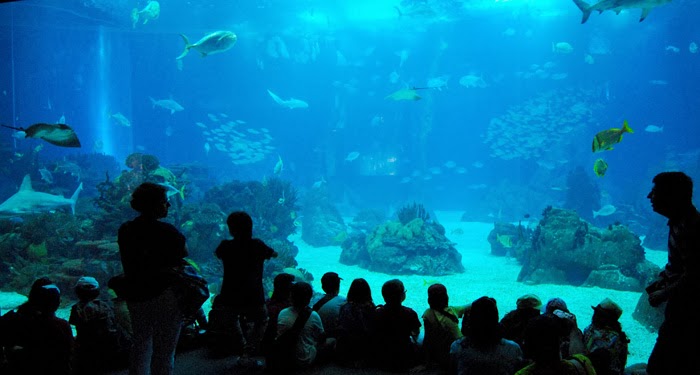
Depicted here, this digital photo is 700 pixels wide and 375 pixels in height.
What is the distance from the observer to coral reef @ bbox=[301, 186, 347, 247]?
17703 millimetres

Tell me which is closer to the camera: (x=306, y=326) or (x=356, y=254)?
(x=306, y=326)

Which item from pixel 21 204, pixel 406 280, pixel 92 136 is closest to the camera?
→ pixel 21 204

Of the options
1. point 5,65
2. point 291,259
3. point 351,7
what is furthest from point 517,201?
point 5,65

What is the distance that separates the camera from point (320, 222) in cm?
1886

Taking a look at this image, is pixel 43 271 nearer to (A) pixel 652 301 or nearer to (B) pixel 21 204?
(B) pixel 21 204

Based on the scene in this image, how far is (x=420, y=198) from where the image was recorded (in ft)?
101

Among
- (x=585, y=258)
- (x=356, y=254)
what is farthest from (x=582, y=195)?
(x=356, y=254)

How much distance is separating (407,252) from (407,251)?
0.03 m

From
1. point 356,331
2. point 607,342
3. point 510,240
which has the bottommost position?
point 607,342

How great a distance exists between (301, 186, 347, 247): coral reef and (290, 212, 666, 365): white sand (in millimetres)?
1218

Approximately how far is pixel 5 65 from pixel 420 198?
26.1 meters

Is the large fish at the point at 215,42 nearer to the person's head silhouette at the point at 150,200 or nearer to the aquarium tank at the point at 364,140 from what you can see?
the aquarium tank at the point at 364,140

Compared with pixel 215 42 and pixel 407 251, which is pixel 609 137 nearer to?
pixel 407 251

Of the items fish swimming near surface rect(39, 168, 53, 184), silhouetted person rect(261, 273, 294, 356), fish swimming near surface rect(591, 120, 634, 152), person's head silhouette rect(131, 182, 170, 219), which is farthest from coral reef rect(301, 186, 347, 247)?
person's head silhouette rect(131, 182, 170, 219)
